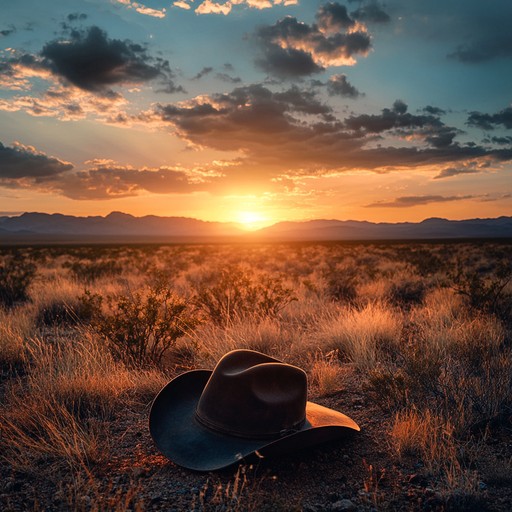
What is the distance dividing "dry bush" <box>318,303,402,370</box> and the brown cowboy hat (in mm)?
2566

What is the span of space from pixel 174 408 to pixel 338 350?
3.40 metres

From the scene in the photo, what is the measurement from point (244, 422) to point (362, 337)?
3.49m

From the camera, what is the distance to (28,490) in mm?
2857

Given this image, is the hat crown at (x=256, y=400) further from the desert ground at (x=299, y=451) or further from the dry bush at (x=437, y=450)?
the dry bush at (x=437, y=450)

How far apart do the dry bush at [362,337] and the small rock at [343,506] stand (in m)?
2.81

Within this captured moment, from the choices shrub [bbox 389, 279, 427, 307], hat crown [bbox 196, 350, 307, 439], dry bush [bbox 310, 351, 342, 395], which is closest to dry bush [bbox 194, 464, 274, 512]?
hat crown [bbox 196, 350, 307, 439]

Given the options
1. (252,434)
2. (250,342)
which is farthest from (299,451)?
(250,342)

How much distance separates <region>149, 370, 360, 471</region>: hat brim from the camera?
277cm

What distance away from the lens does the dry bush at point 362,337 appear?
5.65 m

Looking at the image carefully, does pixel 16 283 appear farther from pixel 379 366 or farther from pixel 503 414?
pixel 503 414

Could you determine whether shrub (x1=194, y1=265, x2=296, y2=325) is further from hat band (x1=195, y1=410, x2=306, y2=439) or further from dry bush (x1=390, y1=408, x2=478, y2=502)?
hat band (x1=195, y1=410, x2=306, y2=439)

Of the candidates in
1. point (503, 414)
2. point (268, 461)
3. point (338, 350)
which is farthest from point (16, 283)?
point (503, 414)

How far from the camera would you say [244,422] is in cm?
280

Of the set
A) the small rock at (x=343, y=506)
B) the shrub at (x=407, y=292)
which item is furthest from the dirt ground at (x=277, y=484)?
the shrub at (x=407, y=292)
